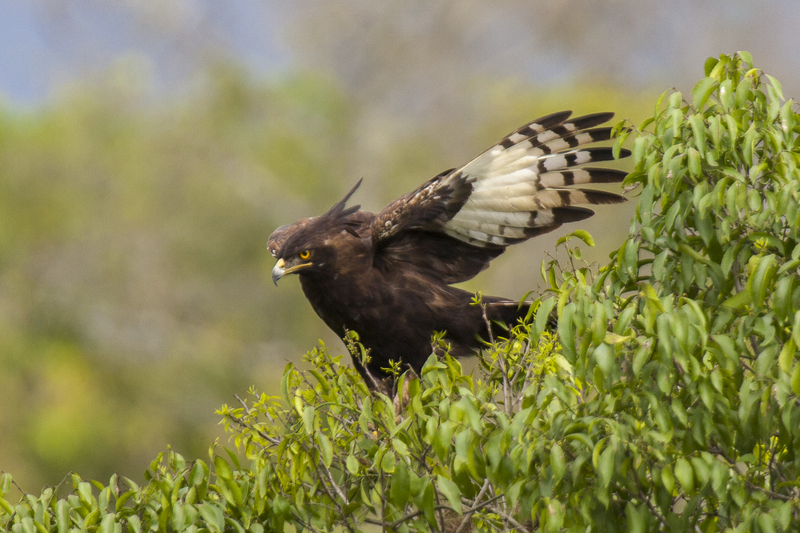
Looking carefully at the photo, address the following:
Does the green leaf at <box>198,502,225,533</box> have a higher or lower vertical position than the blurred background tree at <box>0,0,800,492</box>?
lower

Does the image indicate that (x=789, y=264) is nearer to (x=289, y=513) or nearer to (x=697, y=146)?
(x=697, y=146)

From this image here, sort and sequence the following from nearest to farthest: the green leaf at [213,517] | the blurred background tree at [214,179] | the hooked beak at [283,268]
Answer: the green leaf at [213,517] → the hooked beak at [283,268] → the blurred background tree at [214,179]

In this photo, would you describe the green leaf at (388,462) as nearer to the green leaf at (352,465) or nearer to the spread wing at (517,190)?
the green leaf at (352,465)

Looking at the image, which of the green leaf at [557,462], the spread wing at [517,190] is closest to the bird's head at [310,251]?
the spread wing at [517,190]

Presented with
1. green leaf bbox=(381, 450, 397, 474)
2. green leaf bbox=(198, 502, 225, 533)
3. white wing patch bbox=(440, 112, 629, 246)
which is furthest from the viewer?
white wing patch bbox=(440, 112, 629, 246)

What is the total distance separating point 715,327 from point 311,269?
284 centimetres

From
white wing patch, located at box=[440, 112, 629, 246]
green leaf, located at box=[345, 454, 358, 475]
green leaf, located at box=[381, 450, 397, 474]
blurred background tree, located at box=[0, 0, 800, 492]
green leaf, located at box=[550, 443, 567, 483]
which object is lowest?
green leaf, located at box=[550, 443, 567, 483]

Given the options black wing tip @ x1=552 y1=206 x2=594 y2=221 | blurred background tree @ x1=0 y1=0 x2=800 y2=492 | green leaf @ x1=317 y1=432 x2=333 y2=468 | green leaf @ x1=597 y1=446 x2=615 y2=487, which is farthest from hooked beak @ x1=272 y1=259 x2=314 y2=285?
blurred background tree @ x1=0 y1=0 x2=800 y2=492

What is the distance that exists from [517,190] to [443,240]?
56cm

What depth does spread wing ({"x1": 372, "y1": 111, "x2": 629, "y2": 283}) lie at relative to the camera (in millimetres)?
4555

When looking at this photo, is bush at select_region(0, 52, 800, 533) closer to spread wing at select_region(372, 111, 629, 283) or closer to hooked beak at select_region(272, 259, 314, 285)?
spread wing at select_region(372, 111, 629, 283)

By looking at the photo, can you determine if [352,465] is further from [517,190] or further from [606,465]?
[517,190]

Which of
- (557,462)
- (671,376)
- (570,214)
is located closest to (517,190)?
(570,214)

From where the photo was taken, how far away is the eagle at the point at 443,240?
4594 millimetres
